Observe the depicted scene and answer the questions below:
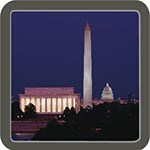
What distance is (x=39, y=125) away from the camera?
4.38 meters

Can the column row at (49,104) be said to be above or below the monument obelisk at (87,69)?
below

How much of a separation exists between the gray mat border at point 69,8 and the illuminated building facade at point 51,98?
0.20ft

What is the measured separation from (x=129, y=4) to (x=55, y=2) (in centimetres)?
22

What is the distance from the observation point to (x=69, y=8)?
14.2ft

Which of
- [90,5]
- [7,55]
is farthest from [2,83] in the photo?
[90,5]

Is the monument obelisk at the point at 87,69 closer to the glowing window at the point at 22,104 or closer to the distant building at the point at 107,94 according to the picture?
the distant building at the point at 107,94

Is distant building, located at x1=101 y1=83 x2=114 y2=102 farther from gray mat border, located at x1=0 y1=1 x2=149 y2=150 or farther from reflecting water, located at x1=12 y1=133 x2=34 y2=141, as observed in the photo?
reflecting water, located at x1=12 y1=133 x2=34 y2=141

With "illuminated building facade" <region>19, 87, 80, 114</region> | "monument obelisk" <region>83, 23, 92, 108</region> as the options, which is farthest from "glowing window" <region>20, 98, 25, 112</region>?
"monument obelisk" <region>83, 23, 92, 108</region>

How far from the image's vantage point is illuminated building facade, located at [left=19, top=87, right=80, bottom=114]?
171 inches

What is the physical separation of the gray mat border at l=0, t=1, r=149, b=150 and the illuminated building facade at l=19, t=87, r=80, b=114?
0.20 ft

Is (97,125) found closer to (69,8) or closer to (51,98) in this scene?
(51,98)

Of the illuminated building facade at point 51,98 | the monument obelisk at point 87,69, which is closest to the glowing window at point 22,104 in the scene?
the illuminated building facade at point 51,98

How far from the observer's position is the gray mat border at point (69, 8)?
4.32 m

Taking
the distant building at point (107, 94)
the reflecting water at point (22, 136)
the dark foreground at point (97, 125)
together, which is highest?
the distant building at point (107, 94)
